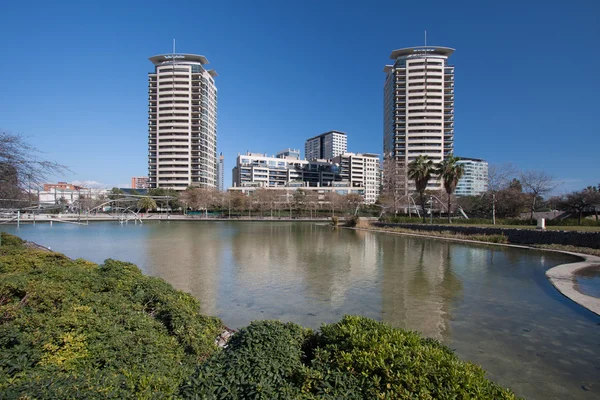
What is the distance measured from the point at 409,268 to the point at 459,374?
44.1 ft

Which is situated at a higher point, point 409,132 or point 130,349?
point 409,132

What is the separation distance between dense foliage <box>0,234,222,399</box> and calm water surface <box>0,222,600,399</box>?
286cm

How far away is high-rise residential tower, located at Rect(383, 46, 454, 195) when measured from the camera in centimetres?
9450

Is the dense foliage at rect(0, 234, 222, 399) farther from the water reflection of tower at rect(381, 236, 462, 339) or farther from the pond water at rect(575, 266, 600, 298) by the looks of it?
the pond water at rect(575, 266, 600, 298)

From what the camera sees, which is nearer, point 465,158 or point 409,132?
point 409,132

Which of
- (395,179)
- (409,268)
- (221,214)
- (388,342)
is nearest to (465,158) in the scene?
(395,179)

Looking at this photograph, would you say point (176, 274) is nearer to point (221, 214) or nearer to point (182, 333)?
point (182, 333)

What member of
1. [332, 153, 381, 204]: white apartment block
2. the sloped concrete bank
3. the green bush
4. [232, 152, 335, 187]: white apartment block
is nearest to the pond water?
→ the sloped concrete bank

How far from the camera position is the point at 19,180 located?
35.7ft

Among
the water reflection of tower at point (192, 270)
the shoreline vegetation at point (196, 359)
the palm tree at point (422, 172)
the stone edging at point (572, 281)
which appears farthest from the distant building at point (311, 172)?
the shoreline vegetation at point (196, 359)

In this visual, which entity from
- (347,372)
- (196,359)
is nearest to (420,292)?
(196,359)

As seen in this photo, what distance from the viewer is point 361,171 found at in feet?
466

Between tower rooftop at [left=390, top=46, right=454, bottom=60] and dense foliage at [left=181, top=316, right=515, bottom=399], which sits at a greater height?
tower rooftop at [left=390, top=46, right=454, bottom=60]

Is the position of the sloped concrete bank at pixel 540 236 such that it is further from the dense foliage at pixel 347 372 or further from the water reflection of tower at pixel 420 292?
the dense foliage at pixel 347 372
